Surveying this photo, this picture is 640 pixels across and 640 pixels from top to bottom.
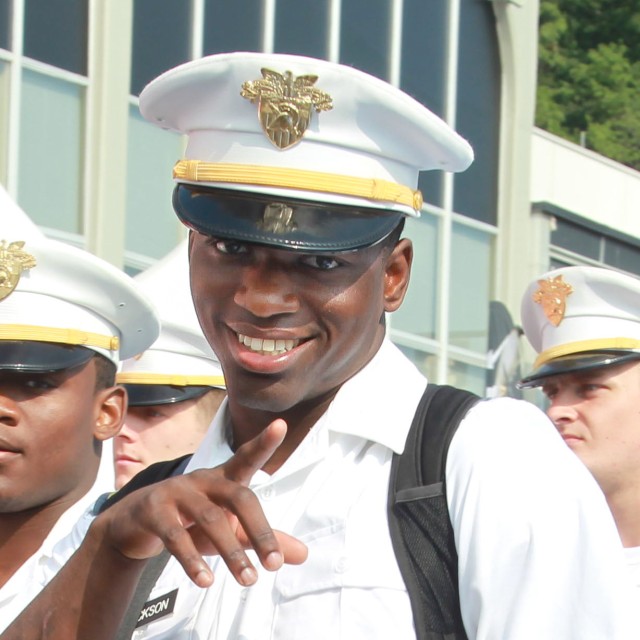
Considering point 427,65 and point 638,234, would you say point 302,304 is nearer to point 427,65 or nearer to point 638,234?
point 427,65

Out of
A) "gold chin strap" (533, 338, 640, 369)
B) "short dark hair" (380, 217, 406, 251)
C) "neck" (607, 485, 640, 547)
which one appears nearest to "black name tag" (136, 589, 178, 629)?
"short dark hair" (380, 217, 406, 251)

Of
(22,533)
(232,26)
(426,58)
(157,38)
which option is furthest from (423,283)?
(22,533)

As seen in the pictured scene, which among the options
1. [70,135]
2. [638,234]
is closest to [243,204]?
[70,135]

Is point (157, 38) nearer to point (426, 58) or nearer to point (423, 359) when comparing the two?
point (426, 58)

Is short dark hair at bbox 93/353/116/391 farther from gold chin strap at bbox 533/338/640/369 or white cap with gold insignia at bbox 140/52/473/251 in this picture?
gold chin strap at bbox 533/338/640/369

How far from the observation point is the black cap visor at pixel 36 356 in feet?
13.9

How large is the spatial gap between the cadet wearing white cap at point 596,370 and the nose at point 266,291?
2.73 meters

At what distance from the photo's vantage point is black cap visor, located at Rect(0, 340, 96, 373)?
4.22m

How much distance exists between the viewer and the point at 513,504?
7.84 ft

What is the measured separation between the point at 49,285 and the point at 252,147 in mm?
1730

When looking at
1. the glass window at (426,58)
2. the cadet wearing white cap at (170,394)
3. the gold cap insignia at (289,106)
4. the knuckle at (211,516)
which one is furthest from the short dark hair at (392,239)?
the glass window at (426,58)

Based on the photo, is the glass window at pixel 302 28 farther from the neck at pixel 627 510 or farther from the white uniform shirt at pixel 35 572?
the white uniform shirt at pixel 35 572

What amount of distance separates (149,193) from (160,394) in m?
7.24

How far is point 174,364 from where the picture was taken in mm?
5996
